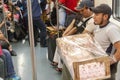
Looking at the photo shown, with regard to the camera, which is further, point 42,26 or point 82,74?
point 42,26

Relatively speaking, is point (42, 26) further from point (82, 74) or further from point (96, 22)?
point (82, 74)

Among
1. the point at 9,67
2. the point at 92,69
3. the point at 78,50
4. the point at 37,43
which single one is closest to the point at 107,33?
the point at 78,50

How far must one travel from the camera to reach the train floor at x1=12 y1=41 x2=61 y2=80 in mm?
4090

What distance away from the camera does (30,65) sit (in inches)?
180

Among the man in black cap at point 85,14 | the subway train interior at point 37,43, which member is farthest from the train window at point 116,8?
the man in black cap at point 85,14

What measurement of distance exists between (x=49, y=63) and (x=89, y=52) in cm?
229

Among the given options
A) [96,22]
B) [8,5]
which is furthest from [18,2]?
[96,22]

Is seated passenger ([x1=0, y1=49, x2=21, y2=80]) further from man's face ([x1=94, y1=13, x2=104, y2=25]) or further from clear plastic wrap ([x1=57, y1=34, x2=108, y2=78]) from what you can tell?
man's face ([x1=94, y1=13, x2=104, y2=25])

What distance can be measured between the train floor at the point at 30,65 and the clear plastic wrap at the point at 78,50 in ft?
5.05

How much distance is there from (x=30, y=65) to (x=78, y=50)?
2282 mm

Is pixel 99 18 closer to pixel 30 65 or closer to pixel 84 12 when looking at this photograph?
pixel 84 12

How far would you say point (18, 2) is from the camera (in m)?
6.66

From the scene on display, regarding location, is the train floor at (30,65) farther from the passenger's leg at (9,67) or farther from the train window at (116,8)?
the train window at (116,8)

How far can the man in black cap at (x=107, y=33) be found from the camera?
260cm
